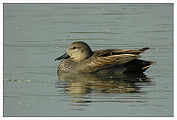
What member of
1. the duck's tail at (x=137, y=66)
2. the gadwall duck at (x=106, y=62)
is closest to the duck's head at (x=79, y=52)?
the gadwall duck at (x=106, y=62)

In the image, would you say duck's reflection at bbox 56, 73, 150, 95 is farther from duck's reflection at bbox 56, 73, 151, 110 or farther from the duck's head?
the duck's head

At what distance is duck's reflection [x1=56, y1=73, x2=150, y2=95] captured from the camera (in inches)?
500

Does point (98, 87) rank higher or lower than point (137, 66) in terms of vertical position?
lower

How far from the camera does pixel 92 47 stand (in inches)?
696

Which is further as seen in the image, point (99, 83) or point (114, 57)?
point (114, 57)

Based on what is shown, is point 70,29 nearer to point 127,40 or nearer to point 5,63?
point 127,40

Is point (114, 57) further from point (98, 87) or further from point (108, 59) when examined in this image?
point (98, 87)

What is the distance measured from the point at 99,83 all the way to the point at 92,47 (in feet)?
14.0

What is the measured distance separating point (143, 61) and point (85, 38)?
3953 millimetres

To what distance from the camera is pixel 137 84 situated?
13.4 meters

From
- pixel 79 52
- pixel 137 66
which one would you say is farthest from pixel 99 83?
pixel 79 52

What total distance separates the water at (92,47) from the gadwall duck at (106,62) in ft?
1.15

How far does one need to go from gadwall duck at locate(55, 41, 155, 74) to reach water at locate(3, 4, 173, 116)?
351 millimetres

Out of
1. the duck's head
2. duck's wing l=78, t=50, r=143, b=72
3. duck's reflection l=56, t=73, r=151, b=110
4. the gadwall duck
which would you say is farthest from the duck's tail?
the duck's head
